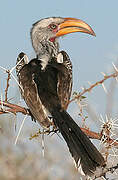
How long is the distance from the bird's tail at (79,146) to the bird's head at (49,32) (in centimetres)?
210

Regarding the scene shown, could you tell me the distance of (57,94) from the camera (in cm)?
409

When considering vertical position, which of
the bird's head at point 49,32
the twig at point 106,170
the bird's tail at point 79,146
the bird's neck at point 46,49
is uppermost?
the bird's head at point 49,32

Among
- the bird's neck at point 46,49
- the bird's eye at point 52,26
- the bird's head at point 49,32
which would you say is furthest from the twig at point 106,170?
the bird's eye at point 52,26

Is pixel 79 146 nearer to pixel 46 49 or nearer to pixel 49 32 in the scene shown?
pixel 46 49

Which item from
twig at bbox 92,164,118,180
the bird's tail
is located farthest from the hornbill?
twig at bbox 92,164,118,180

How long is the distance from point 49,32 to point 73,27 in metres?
0.56

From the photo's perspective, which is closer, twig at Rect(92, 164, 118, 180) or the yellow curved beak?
twig at Rect(92, 164, 118, 180)

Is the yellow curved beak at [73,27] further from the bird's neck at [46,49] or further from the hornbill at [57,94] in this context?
the bird's neck at [46,49]

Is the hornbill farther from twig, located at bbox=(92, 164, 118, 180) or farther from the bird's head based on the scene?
twig, located at bbox=(92, 164, 118, 180)

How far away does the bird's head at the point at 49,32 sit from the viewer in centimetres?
577

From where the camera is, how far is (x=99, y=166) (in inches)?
124

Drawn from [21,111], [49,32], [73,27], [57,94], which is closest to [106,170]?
[21,111]

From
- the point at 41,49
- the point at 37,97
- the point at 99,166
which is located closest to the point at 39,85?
the point at 37,97

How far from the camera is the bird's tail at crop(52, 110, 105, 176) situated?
10.4 ft
